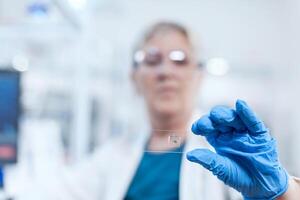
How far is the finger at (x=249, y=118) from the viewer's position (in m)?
0.67

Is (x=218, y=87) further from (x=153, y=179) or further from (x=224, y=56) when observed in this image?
(x=153, y=179)

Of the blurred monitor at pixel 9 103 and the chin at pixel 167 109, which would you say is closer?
the chin at pixel 167 109

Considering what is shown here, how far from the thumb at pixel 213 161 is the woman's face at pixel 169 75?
14.3 inches

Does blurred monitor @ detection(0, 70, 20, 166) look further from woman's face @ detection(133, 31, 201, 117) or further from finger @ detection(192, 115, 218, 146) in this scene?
finger @ detection(192, 115, 218, 146)

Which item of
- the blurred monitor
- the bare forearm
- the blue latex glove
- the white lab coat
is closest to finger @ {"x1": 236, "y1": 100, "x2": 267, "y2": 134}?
the blue latex glove

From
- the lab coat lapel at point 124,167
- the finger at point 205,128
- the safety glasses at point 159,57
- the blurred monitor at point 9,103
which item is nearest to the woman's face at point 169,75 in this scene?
the safety glasses at point 159,57

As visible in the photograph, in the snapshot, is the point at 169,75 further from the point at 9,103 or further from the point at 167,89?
the point at 9,103

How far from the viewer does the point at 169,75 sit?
41.8 inches

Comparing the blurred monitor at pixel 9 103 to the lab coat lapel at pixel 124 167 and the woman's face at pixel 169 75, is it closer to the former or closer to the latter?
the lab coat lapel at pixel 124 167

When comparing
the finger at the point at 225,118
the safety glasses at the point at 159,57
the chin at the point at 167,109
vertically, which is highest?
the safety glasses at the point at 159,57

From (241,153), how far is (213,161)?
0.18ft

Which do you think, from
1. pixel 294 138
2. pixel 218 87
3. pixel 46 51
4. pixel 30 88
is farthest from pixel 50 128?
pixel 218 87

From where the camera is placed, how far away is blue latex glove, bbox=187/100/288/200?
27.2 inches

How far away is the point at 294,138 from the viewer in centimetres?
169
